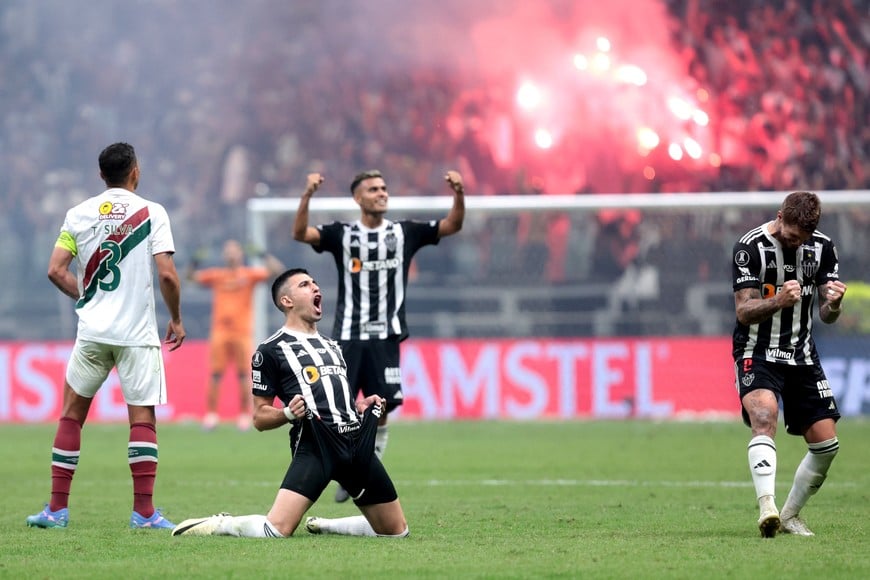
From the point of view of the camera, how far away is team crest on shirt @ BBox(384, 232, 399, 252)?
9.77m

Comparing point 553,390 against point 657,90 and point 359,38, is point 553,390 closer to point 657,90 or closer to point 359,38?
point 657,90

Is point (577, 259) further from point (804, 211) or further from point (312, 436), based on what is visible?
point (312, 436)

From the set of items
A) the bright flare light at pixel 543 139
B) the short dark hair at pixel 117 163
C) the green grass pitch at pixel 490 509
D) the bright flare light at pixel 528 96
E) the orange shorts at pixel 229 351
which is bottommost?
the green grass pitch at pixel 490 509

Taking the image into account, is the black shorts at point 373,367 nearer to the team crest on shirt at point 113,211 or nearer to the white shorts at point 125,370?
the white shorts at point 125,370

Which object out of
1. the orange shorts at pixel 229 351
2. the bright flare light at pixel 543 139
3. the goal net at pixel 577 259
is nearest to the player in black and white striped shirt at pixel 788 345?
the orange shorts at pixel 229 351

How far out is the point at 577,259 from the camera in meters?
19.6

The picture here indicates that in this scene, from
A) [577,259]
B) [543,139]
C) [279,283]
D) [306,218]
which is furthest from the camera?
[543,139]

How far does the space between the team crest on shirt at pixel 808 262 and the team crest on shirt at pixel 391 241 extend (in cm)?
324

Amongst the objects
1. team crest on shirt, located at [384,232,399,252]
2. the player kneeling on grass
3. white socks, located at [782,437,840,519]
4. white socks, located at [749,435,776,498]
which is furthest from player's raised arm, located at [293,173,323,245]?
white socks, located at [782,437,840,519]

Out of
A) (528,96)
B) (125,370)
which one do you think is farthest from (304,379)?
(528,96)

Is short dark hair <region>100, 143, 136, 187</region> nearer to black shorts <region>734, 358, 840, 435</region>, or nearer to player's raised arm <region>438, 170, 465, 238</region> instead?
player's raised arm <region>438, 170, 465, 238</region>

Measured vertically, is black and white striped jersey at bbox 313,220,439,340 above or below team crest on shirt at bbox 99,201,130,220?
below

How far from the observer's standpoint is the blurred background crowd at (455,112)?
20.1 m

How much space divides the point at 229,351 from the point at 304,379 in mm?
9967
